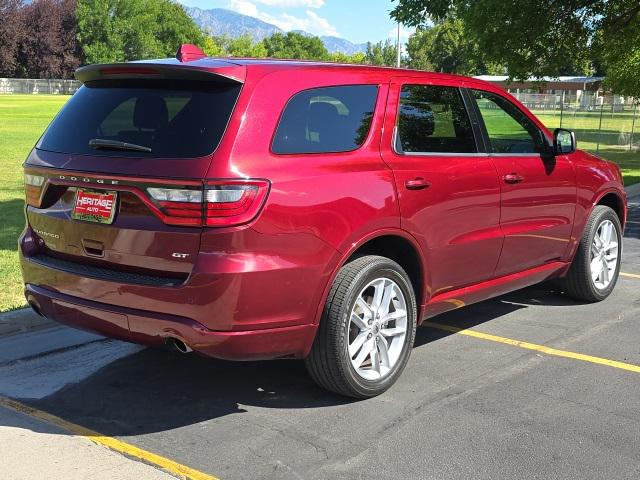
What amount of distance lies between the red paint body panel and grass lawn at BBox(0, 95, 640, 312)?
2187 millimetres

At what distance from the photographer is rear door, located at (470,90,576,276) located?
4.97 metres

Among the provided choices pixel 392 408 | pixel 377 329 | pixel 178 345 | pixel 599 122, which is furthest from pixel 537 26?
pixel 599 122

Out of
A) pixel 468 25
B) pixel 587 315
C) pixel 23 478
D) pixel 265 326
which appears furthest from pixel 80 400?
pixel 468 25

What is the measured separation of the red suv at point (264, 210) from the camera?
3.40 metres

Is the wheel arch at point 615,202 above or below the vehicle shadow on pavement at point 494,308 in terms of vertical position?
above

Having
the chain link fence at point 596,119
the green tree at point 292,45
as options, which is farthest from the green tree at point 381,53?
the chain link fence at point 596,119

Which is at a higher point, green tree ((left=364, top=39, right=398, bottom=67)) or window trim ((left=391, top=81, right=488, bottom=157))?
green tree ((left=364, top=39, right=398, bottom=67))

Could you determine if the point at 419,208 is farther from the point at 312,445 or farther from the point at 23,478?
the point at 23,478

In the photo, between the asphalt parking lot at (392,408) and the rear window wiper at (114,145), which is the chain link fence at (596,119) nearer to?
the asphalt parking lot at (392,408)

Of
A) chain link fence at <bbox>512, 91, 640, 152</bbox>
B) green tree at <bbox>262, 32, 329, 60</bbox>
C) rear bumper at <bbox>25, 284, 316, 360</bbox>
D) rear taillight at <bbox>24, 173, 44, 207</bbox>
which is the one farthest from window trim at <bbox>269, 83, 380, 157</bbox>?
green tree at <bbox>262, 32, 329, 60</bbox>

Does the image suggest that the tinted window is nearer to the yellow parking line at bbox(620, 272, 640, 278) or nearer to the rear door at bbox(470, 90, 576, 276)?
the rear door at bbox(470, 90, 576, 276)

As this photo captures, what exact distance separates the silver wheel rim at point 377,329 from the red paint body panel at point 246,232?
269 mm

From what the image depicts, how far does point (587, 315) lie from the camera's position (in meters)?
5.83

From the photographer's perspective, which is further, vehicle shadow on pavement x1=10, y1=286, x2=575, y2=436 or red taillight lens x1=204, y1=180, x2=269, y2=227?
vehicle shadow on pavement x1=10, y1=286, x2=575, y2=436
